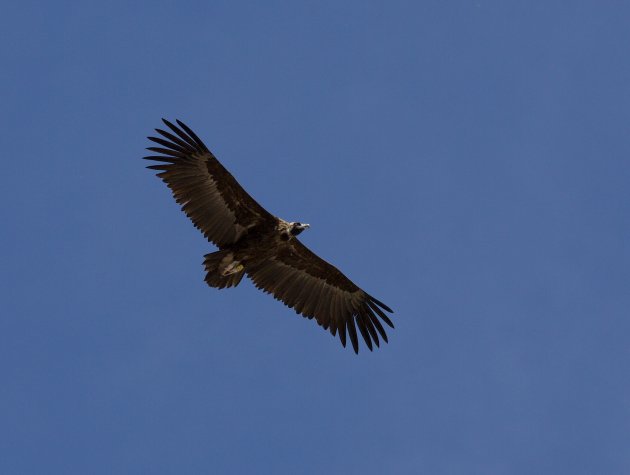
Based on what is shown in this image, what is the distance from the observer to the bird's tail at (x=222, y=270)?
1270 inches

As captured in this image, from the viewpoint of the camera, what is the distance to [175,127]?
Result: 3275 cm

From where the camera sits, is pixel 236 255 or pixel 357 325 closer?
pixel 236 255

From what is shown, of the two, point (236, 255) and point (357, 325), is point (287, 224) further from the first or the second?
point (357, 325)

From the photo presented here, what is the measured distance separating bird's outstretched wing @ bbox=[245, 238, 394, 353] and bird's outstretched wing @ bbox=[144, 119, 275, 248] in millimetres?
1521

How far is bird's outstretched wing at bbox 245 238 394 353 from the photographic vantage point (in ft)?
113

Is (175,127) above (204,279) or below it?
above

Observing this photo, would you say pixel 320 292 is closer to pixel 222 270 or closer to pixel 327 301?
pixel 327 301

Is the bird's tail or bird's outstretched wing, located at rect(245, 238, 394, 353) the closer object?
the bird's tail

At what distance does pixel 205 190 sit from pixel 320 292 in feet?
15.8

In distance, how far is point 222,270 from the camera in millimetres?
32531

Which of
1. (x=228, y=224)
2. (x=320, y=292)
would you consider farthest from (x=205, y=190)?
(x=320, y=292)

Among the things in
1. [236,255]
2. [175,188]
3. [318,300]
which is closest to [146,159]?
[175,188]

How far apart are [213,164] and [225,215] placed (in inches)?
57.8

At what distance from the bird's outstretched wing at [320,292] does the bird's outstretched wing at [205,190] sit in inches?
59.9
